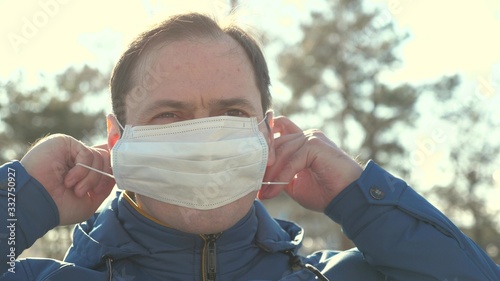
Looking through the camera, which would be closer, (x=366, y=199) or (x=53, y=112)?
(x=366, y=199)

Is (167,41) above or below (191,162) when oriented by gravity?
above

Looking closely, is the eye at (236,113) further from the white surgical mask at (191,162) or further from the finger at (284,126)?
the finger at (284,126)

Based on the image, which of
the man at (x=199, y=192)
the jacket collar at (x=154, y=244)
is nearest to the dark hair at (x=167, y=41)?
the man at (x=199, y=192)

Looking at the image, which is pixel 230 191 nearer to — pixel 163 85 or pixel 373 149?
pixel 163 85

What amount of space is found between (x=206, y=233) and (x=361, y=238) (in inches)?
30.3

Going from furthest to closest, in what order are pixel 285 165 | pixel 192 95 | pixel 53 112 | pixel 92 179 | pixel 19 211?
1. pixel 53 112
2. pixel 285 165
3. pixel 92 179
4. pixel 192 95
5. pixel 19 211

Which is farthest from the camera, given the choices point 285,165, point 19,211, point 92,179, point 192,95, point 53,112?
point 53,112

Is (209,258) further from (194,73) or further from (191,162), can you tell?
(194,73)

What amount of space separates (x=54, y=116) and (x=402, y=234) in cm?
1846

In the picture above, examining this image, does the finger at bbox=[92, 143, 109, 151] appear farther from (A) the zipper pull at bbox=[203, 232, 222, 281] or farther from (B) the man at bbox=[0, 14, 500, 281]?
(A) the zipper pull at bbox=[203, 232, 222, 281]

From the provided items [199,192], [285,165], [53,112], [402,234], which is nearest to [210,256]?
[199,192]

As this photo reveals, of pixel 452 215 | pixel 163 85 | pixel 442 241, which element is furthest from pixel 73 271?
pixel 452 215

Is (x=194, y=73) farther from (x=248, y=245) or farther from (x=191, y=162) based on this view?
(x=248, y=245)

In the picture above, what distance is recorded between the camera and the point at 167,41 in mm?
3654
